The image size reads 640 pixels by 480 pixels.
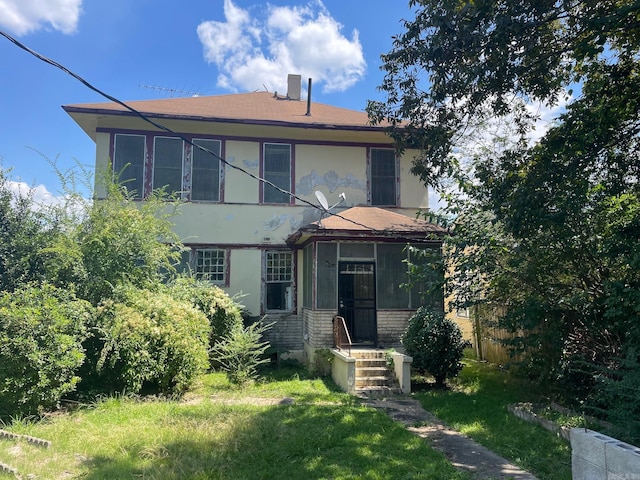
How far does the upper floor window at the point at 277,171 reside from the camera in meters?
13.4

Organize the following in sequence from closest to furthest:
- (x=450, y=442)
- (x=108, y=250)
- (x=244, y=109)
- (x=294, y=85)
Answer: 1. (x=450, y=442)
2. (x=108, y=250)
3. (x=244, y=109)
4. (x=294, y=85)

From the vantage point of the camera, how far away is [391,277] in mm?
11336

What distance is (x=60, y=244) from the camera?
9.50 m

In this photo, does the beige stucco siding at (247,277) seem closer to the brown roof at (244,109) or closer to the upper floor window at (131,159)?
the upper floor window at (131,159)

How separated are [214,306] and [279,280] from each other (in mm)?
2720

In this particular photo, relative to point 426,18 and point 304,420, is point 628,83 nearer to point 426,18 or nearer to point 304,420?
point 426,18

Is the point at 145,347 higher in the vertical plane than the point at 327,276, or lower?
lower

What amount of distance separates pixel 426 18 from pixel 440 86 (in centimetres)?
108

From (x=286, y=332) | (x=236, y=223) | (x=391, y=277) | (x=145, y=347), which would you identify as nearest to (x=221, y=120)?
(x=236, y=223)

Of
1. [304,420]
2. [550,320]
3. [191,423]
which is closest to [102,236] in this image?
[191,423]

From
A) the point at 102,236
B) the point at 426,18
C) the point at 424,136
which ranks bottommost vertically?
the point at 102,236

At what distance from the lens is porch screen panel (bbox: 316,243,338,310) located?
11.1 metres

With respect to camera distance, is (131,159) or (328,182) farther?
(328,182)

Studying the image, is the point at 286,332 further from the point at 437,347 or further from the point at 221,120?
the point at 221,120
